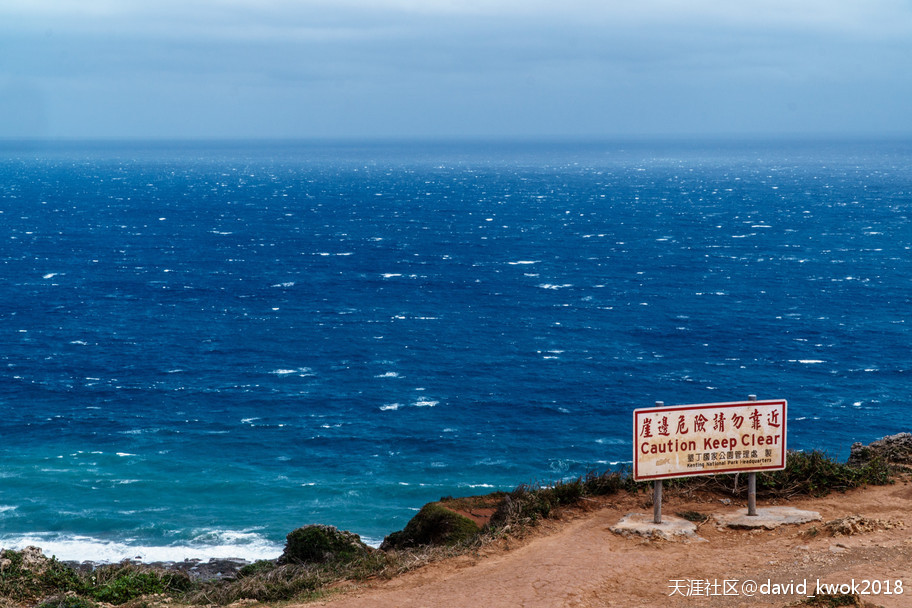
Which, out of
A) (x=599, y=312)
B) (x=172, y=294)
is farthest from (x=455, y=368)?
(x=172, y=294)

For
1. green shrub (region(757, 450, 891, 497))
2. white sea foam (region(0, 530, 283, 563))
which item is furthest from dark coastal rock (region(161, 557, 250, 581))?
green shrub (region(757, 450, 891, 497))

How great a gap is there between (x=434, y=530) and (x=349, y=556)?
7.72 feet

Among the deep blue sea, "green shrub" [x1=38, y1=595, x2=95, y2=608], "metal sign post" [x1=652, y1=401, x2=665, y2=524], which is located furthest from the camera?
the deep blue sea

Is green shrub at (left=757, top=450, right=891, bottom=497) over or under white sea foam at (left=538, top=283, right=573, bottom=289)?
over

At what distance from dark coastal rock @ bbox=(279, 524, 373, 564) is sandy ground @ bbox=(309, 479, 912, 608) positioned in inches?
257

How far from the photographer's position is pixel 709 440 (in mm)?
19250

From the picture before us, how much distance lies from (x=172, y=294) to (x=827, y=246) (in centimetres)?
7362

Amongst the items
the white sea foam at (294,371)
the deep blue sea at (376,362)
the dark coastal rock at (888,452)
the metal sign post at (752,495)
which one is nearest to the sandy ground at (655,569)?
the metal sign post at (752,495)

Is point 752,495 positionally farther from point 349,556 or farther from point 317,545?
point 317,545

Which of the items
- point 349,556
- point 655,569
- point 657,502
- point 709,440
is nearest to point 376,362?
point 349,556

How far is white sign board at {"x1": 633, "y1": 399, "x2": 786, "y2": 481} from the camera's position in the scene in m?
18.9

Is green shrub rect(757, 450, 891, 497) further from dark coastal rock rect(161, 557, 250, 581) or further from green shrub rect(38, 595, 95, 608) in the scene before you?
dark coastal rock rect(161, 557, 250, 581)

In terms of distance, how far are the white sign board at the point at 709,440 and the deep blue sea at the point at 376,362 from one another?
66.0ft

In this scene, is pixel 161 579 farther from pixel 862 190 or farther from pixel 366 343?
pixel 862 190
